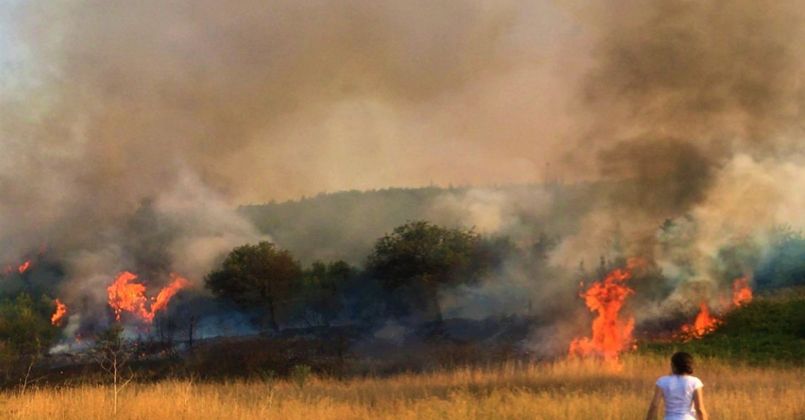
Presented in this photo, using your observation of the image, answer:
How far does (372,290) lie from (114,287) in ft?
84.1

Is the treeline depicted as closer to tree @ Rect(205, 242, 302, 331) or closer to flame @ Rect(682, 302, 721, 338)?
tree @ Rect(205, 242, 302, 331)

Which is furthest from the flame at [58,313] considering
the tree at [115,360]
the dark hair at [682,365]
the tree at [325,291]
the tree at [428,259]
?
the dark hair at [682,365]

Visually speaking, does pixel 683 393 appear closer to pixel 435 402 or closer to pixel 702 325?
pixel 435 402

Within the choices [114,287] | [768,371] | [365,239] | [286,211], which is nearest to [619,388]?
[768,371]

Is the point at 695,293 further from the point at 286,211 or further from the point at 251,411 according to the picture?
the point at 286,211

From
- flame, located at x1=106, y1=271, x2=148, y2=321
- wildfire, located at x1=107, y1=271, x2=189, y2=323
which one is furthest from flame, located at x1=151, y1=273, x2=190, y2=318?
flame, located at x1=106, y1=271, x2=148, y2=321

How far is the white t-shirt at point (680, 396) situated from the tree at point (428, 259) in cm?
4519

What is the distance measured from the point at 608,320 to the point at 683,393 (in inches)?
1063

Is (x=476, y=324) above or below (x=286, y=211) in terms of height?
below

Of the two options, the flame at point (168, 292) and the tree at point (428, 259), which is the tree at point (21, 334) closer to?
the flame at point (168, 292)

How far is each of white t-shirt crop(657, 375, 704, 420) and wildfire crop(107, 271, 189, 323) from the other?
221 ft

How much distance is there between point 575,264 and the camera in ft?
160

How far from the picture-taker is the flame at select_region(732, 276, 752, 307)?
124ft

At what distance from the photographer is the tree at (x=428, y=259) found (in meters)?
55.6
